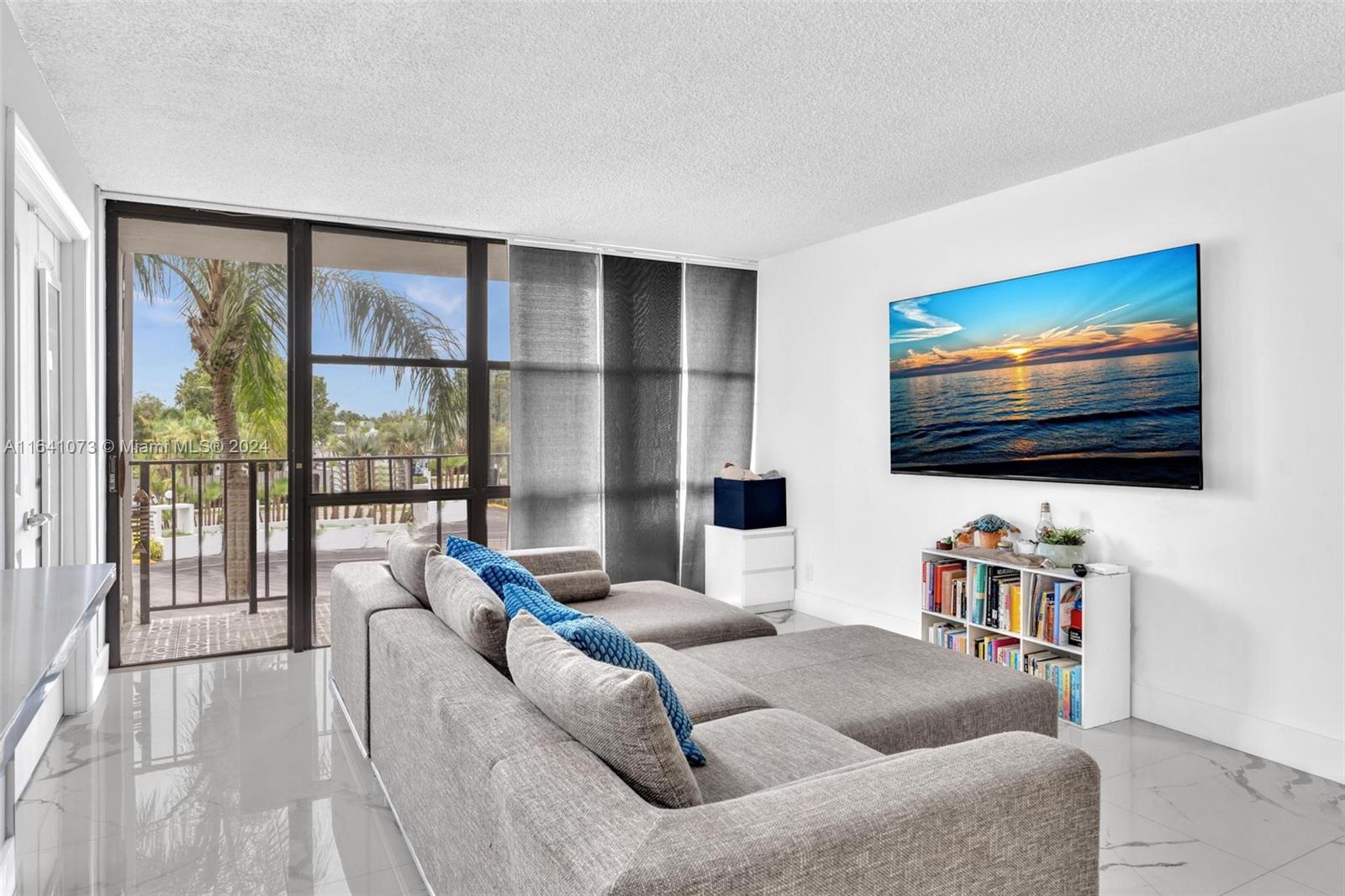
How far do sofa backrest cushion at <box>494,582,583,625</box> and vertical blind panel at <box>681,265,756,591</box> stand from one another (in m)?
3.33

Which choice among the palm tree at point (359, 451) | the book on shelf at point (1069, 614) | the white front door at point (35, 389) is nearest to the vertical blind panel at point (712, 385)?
the palm tree at point (359, 451)

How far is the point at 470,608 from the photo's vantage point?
2129 millimetres

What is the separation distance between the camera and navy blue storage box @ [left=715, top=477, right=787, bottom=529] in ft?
17.9

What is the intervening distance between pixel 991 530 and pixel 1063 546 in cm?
44

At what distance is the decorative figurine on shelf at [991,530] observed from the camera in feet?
13.1

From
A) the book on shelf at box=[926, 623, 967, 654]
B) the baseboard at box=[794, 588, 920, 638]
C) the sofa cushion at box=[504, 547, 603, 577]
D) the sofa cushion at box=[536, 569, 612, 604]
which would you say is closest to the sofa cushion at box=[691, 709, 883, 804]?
the sofa cushion at box=[536, 569, 612, 604]

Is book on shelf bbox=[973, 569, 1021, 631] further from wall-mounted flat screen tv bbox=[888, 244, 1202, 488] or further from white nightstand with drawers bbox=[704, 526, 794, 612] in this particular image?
white nightstand with drawers bbox=[704, 526, 794, 612]

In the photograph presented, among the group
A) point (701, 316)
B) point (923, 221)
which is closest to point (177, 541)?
point (701, 316)

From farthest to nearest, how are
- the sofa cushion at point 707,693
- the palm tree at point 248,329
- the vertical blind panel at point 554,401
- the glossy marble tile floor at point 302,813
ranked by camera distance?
the vertical blind panel at point 554,401 → the palm tree at point 248,329 → the sofa cushion at point 707,693 → the glossy marble tile floor at point 302,813

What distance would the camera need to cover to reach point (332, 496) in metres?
4.66

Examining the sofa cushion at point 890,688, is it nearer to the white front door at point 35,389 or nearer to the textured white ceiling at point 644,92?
the textured white ceiling at point 644,92

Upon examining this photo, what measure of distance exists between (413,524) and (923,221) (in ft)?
11.0

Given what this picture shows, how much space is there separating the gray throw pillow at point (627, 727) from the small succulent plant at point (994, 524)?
2930 mm

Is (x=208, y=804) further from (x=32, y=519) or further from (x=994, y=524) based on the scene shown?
(x=994, y=524)
